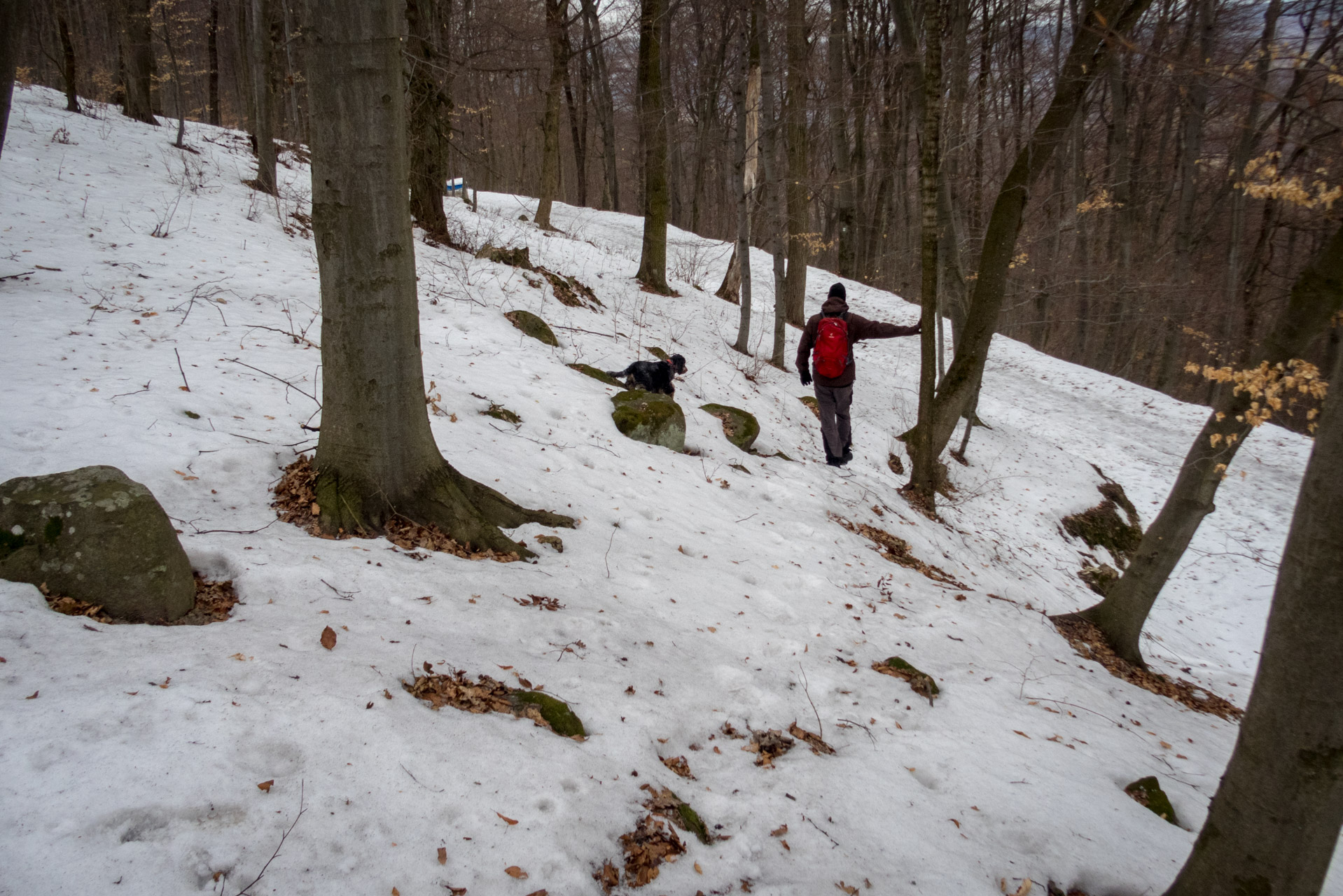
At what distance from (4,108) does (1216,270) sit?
22197mm

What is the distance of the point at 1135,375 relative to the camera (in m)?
24.0

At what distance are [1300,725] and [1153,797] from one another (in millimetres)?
1773

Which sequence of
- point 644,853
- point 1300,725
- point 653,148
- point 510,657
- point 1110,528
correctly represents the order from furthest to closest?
point 653,148, point 1110,528, point 510,657, point 644,853, point 1300,725

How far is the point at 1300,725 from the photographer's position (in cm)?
177

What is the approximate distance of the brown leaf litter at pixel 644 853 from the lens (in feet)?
6.96

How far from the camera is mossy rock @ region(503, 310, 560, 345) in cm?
835

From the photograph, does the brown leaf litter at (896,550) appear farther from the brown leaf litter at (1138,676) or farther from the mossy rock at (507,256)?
the mossy rock at (507,256)

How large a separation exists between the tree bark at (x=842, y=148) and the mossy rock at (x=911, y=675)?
10245 millimetres

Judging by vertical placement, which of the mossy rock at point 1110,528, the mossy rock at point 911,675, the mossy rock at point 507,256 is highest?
the mossy rock at point 507,256

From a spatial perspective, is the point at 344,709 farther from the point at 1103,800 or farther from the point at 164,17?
the point at 164,17

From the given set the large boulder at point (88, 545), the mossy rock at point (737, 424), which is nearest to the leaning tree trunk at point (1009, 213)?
the mossy rock at point (737, 424)

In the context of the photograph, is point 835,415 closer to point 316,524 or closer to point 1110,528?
point 1110,528

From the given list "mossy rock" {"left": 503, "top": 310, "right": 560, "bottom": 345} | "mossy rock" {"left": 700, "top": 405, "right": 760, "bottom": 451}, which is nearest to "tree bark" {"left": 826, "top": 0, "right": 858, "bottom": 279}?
"mossy rock" {"left": 700, "top": 405, "right": 760, "bottom": 451}

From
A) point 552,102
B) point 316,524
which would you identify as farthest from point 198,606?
point 552,102
